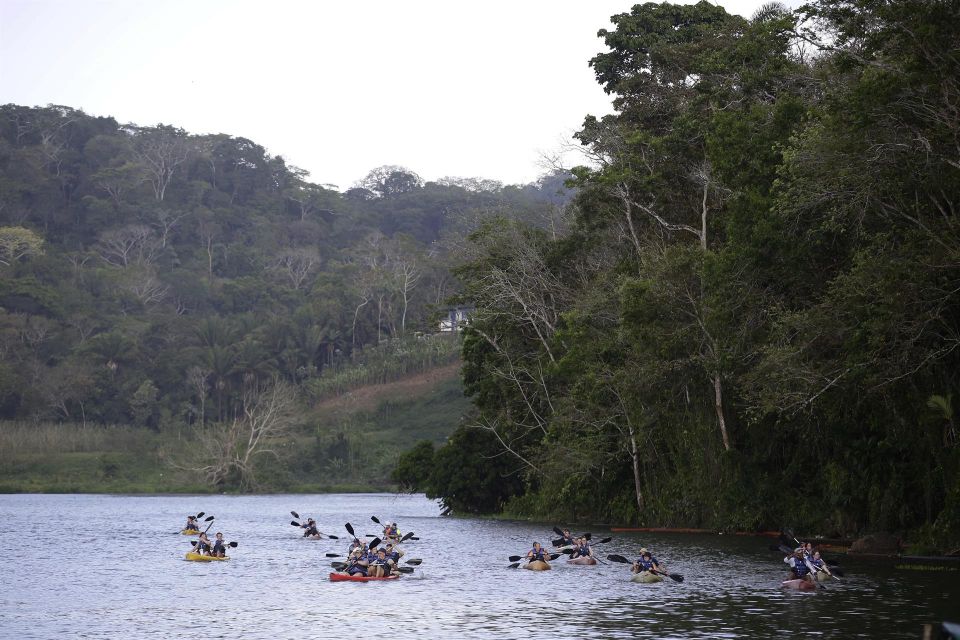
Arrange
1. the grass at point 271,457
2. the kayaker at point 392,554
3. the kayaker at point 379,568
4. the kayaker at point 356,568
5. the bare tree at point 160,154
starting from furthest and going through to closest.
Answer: the bare tree at point 160,154 → the grass at point 271,457 → the kayaker at point 392,554 → the kayaker at point 379,568 → the kayaker at point 356,568

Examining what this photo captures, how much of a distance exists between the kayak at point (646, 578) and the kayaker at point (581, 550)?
6061 millimetres

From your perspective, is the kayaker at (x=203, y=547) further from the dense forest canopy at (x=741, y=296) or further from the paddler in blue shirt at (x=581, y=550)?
the dense forest canopy at (x=741, y=296)

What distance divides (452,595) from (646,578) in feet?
17.2

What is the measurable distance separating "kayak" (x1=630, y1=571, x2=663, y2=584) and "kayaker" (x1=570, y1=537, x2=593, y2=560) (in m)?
→ 6.06

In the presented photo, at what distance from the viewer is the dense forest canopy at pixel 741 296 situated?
28266mm

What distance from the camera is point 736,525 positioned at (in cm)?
4272

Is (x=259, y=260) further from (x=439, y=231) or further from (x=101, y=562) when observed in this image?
(x=101, y=562)

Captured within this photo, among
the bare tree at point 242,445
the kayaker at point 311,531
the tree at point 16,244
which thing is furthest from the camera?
the tree at point 16,244

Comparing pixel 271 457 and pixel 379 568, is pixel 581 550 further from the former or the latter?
pixel 271 457

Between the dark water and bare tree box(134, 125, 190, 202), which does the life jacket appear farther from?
bare tree box(134, 125, 190, 202)

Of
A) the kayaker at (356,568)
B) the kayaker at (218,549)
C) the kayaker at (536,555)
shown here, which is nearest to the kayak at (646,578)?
the kayaker at (536,555)

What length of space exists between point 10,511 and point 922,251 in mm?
62110

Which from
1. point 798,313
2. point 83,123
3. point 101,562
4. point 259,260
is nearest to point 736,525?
point 798,313

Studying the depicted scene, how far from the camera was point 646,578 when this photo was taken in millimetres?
30734
